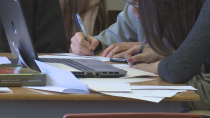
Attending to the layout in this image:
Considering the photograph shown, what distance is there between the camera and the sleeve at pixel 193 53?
1.61 feet

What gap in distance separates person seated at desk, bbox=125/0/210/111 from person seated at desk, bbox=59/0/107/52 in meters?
1.11

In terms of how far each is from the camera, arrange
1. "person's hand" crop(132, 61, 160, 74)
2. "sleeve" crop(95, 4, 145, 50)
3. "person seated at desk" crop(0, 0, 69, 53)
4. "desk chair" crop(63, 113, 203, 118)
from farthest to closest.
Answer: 1. "sleeve" crop(95, 4, 145, 50)
2. "person seated at desk" crop(0, 0, 69, 53)
3. "person's hand" crop(132, 61, 160, 74)
4. "desk chair" crop(63, 113, 203, 118)

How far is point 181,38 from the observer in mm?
688

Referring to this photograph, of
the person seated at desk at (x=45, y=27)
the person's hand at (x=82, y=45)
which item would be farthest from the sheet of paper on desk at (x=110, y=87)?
the person seated at desk at (x=45, y=27)

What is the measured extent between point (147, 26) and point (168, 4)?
9cm

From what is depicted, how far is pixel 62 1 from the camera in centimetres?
182

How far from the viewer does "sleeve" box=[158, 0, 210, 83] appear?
49cm

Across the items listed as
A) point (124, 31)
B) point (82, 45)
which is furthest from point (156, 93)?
point (124, 31)

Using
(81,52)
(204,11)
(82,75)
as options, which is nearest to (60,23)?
(81,52)

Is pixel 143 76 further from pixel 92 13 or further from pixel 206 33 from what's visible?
pixel 92 13

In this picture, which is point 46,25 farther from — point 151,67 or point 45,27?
point 151,67

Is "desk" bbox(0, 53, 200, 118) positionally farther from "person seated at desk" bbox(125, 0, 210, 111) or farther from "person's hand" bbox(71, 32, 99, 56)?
"person's hand" bbox(71, 32, 99, 56)

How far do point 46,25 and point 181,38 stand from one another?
0.84 meters

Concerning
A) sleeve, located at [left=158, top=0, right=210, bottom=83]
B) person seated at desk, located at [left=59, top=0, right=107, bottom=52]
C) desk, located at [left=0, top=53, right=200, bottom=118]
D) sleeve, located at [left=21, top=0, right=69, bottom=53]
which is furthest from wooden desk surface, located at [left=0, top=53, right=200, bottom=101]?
person seated at desk, located at [left=59, top=0, right=107, bottom=52]
